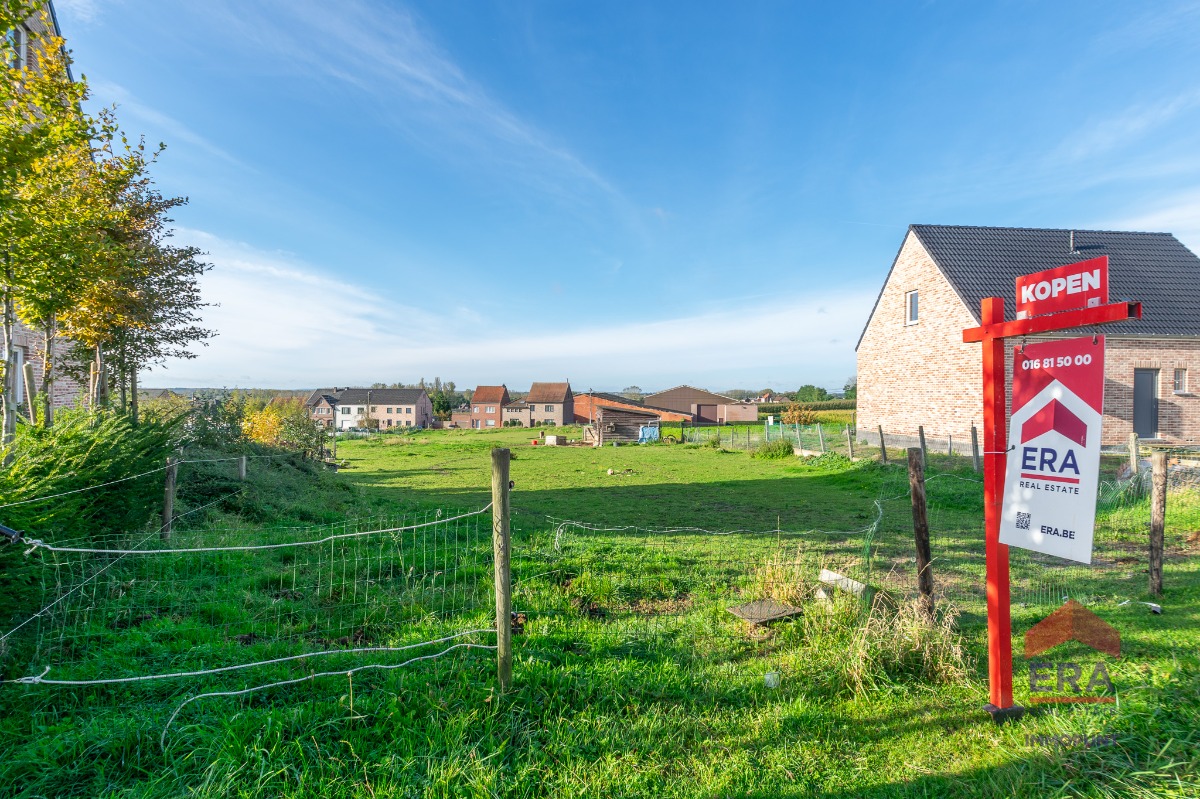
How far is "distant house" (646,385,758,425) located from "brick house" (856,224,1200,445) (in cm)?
4431

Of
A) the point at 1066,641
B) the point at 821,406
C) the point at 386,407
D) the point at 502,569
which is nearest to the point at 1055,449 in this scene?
the point at 1066,641

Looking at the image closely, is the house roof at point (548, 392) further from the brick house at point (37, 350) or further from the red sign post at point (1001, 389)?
the red sign post at point (1001, 389)

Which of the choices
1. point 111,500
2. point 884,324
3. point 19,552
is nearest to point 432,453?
point 884,324

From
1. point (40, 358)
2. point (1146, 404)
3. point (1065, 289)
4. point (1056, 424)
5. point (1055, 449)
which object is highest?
point (40, 358)

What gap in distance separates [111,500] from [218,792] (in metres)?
4.76

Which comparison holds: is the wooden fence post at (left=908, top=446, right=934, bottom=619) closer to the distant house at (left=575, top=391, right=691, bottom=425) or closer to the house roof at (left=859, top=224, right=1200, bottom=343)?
the house roof at (left=859, top=224, right=1200, bottom=343)

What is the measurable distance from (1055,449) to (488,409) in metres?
80.5

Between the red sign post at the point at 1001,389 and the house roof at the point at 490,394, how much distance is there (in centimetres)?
7960

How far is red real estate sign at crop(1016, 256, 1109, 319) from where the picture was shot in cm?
319

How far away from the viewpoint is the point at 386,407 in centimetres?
8275

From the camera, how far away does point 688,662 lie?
14.0 feet

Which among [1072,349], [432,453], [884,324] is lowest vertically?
[432,453]

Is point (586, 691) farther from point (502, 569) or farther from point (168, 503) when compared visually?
point (168, 503)

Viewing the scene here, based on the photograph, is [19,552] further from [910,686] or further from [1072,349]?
[1072,349]
